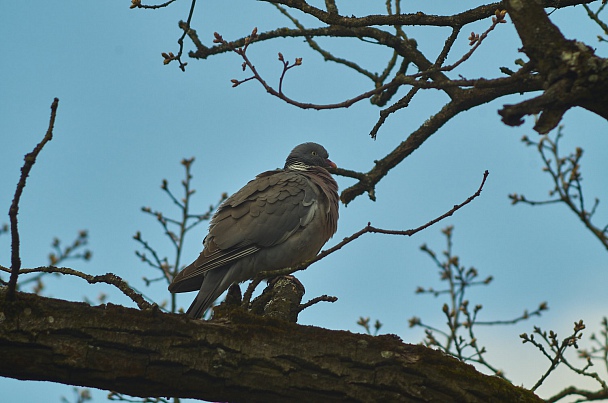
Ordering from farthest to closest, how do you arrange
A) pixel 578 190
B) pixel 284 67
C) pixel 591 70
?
pixel 578 190
pixel 284 67
pixel 591 70

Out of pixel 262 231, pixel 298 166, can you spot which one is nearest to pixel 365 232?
pixel 262 231

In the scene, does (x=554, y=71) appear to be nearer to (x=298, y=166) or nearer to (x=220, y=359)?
(x=220, y=359)

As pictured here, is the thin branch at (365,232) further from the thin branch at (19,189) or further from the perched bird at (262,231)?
the perched bird at (262,231)

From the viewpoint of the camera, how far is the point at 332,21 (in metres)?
4.22

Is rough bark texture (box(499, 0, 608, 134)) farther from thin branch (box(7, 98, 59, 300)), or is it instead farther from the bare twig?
thin branch (box(7, 98, 59, 300))

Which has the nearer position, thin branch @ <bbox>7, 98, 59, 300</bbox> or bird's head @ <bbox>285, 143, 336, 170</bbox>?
thin branch @ <bbox>7, 98, 59, 300</bbox>

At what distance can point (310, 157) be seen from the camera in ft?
24.2

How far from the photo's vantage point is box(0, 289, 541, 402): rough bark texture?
9.54 ft

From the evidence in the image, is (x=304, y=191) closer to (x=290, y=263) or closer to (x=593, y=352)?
(x=290, y=263)

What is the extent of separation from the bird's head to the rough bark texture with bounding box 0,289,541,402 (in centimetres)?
422

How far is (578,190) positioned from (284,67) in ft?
13.0

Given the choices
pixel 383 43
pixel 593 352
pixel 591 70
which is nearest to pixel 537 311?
pixel 593 352

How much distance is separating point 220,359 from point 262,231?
273cm

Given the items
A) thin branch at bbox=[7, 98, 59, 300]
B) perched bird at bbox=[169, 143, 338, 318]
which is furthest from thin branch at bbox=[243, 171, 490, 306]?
perched bird at bbox=[169, 143, 338, 318]
